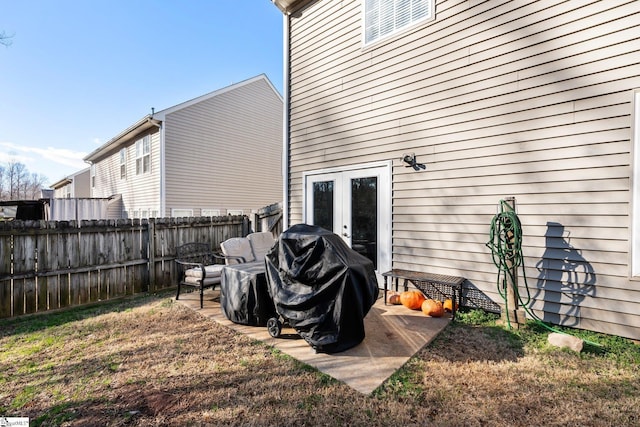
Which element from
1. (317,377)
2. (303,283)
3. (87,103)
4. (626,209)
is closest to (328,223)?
(303,283)

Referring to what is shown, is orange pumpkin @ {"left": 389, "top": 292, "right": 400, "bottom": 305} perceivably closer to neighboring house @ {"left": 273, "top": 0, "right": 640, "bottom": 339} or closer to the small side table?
the small side table

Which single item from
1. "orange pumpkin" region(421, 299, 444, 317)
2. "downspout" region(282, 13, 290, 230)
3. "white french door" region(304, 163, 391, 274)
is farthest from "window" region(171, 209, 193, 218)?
"orange pumpkin" region(421, 299, 444, 317)

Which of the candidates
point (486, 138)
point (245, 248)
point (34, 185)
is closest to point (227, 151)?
point (245, 248)

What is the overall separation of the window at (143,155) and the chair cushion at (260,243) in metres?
7.83

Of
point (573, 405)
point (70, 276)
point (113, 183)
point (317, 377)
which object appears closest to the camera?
point (573, 405)

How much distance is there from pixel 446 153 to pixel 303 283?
271 cm

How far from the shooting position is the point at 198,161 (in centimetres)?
1080

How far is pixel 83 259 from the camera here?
15.2ft

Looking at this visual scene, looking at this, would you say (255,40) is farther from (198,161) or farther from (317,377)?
(317,377)

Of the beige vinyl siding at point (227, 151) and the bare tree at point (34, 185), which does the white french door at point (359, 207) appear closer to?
the beige vinyl siding at point (227, 151)

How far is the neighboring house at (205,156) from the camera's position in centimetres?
1023

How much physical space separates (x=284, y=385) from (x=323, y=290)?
0.79m

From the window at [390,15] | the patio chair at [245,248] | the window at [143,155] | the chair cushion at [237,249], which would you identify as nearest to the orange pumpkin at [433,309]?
the patio chair at [245,248]

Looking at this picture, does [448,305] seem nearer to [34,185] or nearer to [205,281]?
[205,281]
